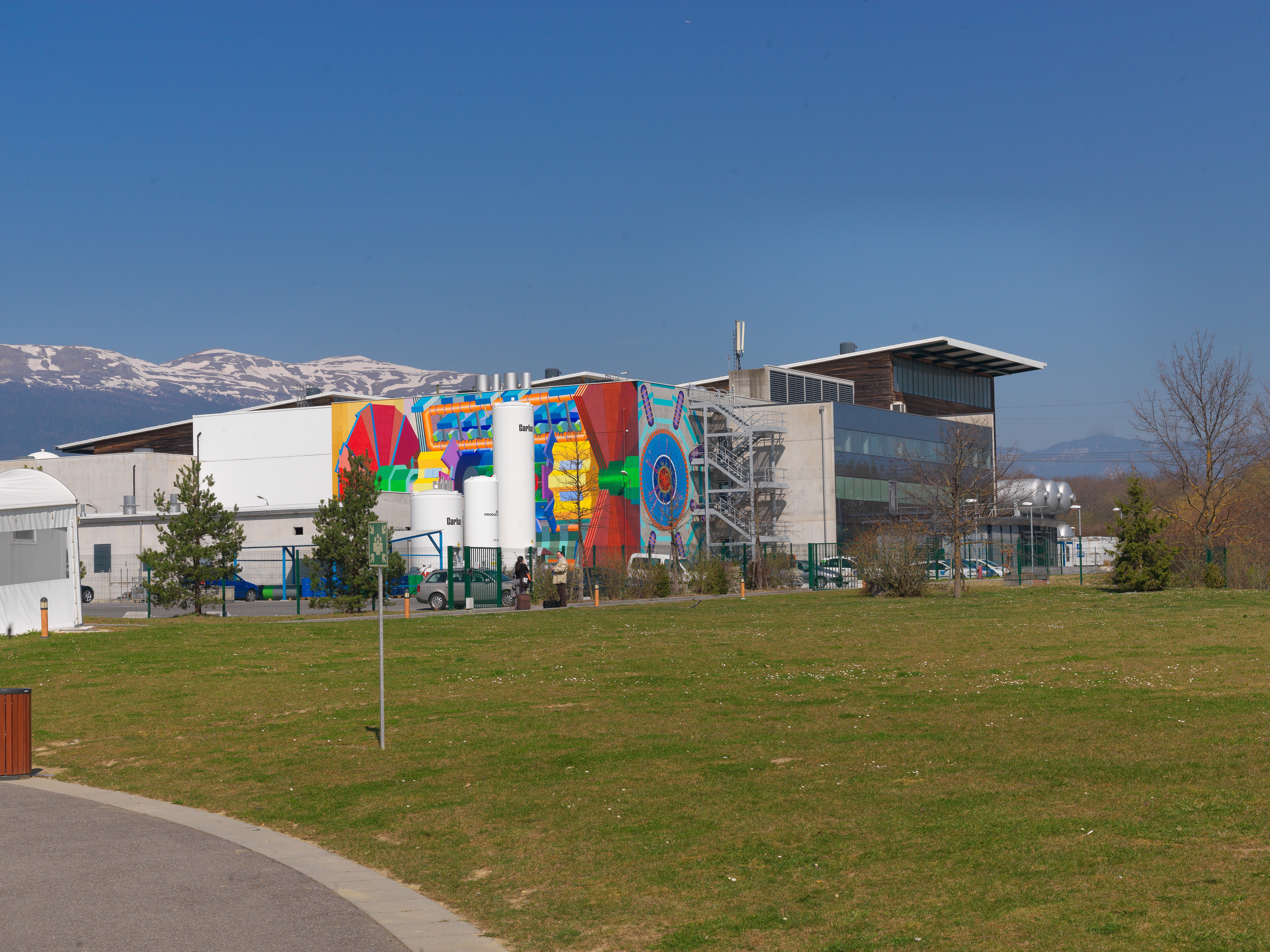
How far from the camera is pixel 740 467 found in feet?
214

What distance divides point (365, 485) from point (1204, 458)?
31.7 m

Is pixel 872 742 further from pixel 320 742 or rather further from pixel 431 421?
pixel 431 421

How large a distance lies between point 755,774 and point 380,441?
57860 mm

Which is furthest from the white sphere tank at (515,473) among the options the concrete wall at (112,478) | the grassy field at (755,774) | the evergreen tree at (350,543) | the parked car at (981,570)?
the grassy field at (755,774)

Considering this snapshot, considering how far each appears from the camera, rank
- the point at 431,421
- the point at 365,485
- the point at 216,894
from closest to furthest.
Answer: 1. the point at 216,894
2. the point at 365,485
3. the point at 431,421

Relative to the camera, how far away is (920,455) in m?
73.2

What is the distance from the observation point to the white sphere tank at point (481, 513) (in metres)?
58.0

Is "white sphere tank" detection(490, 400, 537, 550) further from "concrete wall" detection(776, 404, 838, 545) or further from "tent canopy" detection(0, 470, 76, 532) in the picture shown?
"tent canopy" detection(0, 470, 76, 532)

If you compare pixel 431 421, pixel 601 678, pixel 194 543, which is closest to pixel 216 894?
pixel 601 678

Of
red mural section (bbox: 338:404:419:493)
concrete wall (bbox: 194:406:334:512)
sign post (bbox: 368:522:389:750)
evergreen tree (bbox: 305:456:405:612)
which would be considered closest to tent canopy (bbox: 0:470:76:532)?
evergreen tree (bbox: 305:456:405:612)

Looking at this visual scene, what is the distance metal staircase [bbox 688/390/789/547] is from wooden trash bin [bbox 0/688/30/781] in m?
50.6

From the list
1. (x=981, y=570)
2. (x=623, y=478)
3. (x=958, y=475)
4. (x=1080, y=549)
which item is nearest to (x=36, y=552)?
(x=958, y=475)

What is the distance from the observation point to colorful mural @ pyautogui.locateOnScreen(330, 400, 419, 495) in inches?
2594

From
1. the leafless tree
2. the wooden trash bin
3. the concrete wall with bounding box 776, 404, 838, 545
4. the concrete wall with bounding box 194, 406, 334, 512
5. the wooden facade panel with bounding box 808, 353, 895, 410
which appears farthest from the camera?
the wooden facade panel with bounding box 808, 353, 895, 410
